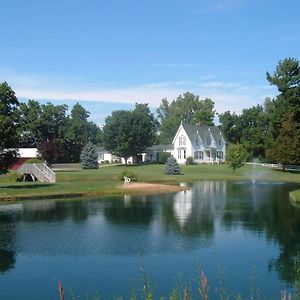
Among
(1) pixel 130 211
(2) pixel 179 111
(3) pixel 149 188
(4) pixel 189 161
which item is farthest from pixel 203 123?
(1) pixel 130 211

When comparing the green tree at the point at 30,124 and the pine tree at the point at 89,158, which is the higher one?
the green tree at the point at 30,124

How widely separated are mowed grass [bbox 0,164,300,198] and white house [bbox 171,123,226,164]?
55.6 ft

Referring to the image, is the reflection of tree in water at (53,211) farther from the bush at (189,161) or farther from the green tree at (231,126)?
the green tree at (231,126)

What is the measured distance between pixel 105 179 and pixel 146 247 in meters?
46.2

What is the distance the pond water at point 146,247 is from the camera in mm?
17938

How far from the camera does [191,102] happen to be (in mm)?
173125

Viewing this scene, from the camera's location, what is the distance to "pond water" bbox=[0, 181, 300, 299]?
17.9 metres

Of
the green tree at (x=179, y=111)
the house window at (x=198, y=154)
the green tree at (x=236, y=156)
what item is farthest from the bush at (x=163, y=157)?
the green tree at (x=179, y=111)

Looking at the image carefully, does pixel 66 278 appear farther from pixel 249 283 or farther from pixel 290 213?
pixel 290 213

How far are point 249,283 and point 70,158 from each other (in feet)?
306

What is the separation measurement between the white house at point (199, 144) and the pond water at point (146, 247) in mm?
65175

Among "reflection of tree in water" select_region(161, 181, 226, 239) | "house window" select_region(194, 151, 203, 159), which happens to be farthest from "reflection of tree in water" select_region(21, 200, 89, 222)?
"house window" select_region(194, 151, 203, 159)

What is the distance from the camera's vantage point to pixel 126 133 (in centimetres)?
10712

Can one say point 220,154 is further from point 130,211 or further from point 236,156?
point 130,211
